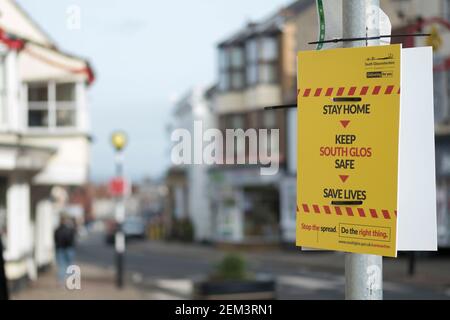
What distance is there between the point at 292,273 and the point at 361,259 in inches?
722

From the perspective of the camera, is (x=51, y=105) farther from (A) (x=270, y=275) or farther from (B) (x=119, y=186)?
(A) (x=270, y=275)

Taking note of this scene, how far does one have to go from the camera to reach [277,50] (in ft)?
117

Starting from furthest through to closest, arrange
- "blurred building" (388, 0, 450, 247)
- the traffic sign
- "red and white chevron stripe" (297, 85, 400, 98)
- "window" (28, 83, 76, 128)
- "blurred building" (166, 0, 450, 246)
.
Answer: "blurred building" (166, 0, 450, 246) → "blurred building" (388, 0, 450, 247) → the traffic sign → "window" (28, 83, 76, 128) → "red and white chevron stripe" (297, 85, 400, 98)

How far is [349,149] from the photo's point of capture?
13.1 feet

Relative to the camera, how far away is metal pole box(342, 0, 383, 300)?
4.07 m

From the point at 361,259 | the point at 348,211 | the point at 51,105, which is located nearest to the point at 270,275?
the point at 51,105

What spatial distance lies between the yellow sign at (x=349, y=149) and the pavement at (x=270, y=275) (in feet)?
30.2

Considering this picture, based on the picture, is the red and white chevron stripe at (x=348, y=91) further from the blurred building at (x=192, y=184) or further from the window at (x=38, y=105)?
the blurred building at (x=192, y=184)

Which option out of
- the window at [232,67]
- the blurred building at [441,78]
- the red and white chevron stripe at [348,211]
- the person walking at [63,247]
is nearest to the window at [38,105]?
the person walking at [63,247]

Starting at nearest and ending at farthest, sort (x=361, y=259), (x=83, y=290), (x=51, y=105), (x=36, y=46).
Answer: (x=361, y=259), (x=83, y=290), (x=36, y=46), (x=51, y=105)

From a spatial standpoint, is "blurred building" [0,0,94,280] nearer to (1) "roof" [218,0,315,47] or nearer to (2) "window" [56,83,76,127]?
(2) "window" [56,83,76,127]

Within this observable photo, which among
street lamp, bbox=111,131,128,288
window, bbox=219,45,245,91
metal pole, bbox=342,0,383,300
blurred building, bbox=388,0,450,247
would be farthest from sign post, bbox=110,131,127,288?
window, bbox=219,45,245,91
